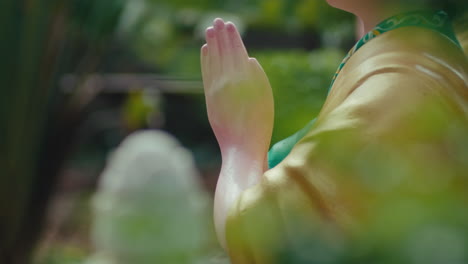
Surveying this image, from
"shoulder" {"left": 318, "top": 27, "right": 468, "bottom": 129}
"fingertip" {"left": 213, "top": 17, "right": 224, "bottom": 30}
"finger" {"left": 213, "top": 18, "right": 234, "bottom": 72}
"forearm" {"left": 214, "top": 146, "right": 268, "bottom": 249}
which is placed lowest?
"forearm" {"left": 214, "top": 146, "right": 268, "bottom": 249}

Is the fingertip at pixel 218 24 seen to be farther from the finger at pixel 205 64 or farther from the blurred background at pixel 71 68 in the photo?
the blurred background at pixel 71 68

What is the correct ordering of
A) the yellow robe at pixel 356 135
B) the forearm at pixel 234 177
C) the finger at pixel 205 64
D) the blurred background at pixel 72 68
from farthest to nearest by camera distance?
the blurred background at pixel 72 68 → the finger at pixel 205 64 → the forearm at pixel 234 177 → the yellow robe at pixel 356 135

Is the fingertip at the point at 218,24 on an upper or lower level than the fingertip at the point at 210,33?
upper

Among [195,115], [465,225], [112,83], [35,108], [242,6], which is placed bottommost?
[195,115]

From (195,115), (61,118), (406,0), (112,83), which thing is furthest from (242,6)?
(406,0)

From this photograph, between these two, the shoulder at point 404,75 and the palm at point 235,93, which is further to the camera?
the palm at point 235,93

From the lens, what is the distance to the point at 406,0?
0.87 ft

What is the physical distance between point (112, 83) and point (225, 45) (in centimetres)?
397

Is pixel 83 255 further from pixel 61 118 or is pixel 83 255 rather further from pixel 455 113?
pixel 455 113

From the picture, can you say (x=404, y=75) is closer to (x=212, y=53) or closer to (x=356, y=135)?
(x=356, y=135)

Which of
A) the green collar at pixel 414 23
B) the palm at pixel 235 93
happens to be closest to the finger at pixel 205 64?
→ the palm at pixel 235 93

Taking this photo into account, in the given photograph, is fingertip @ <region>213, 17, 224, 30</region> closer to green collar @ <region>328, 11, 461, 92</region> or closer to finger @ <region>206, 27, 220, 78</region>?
finger @ <region>206, 27, 220, 78</region>

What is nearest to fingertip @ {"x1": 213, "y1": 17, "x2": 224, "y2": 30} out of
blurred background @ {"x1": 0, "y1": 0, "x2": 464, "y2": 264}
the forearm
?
the forearm

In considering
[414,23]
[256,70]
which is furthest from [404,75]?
[256,70]
